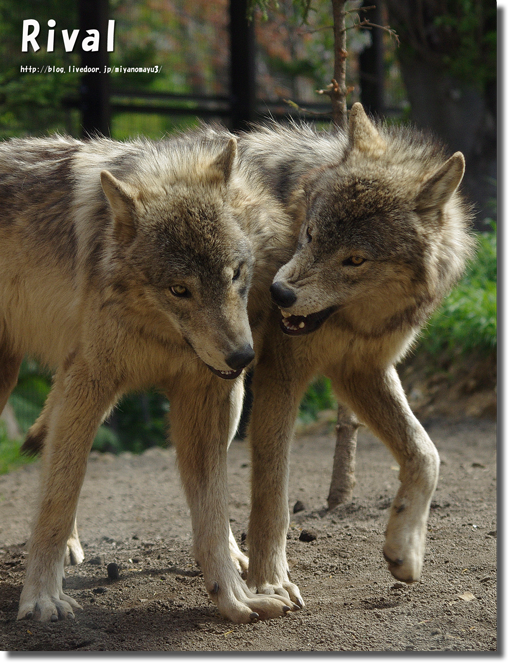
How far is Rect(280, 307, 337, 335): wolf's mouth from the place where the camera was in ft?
11.5

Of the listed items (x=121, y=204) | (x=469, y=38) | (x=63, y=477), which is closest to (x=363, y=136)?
(x=121, y=204)

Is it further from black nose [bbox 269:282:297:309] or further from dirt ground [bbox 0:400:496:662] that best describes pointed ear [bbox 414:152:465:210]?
dirt ground [bbox 0:400:496:662]

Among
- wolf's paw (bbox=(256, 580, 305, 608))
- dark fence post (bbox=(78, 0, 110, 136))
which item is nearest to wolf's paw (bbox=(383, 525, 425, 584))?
wolf's paw (bbox=(256, 580, 305, 608))

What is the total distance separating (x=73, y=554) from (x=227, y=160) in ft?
9.13

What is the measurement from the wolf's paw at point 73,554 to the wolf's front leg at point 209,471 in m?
1.31

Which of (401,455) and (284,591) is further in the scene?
(401,455)

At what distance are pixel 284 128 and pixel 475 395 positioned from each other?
4523 mm

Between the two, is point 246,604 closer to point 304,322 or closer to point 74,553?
point 304,322

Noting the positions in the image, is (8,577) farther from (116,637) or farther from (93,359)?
(93,359)

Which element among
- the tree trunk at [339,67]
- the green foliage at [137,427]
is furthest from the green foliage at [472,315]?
the green foliage at [137,427]

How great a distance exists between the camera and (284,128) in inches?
177

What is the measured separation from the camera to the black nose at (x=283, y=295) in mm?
3289

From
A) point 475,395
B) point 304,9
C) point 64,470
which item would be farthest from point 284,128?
point 475,395

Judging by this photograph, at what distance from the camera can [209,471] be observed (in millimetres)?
3754
